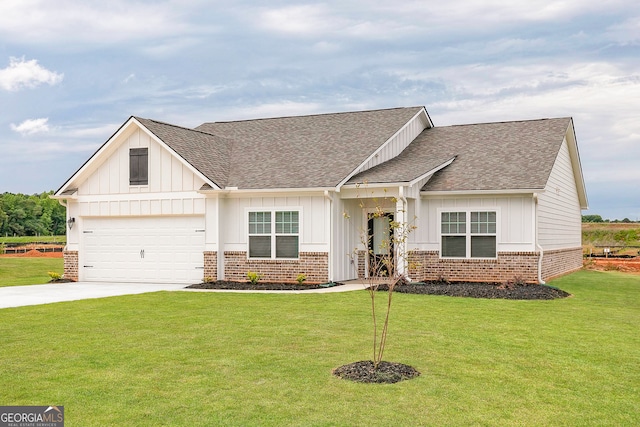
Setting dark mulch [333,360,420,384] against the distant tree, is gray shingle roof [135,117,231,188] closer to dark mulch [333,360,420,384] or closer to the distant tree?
dark mulch [333,360,420,384]

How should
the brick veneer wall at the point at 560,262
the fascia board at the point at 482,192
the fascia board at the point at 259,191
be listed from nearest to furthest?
the fascia board at the point at 482,192, the fascia board at the point at 259,191, the brick veneer wall at the point at 560,262

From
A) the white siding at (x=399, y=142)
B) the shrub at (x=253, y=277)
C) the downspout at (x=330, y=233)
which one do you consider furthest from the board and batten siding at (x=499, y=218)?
the shrub at (x=253, y=277)

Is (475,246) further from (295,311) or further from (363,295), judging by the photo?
(295,311)

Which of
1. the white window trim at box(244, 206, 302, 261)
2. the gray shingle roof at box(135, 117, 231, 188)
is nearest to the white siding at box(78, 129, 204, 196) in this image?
the gray shingle roof at box(135, 117, 231, 188)

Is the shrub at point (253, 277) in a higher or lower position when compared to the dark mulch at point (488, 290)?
higher

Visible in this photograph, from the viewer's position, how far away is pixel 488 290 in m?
17.3

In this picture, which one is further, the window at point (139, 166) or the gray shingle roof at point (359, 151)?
the window at point (139, 166)

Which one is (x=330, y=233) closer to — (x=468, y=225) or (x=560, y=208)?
(x=468, y=225)

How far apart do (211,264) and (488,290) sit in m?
8.44

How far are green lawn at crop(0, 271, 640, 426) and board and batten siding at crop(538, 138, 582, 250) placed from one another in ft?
21.3

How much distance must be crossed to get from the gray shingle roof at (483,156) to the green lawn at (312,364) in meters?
5.84

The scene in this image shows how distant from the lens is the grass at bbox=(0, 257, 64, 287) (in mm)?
24842

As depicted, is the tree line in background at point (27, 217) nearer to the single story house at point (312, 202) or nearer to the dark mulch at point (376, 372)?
the single story house at point (312, 202)

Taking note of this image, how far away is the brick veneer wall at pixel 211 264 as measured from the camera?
20203 mm
